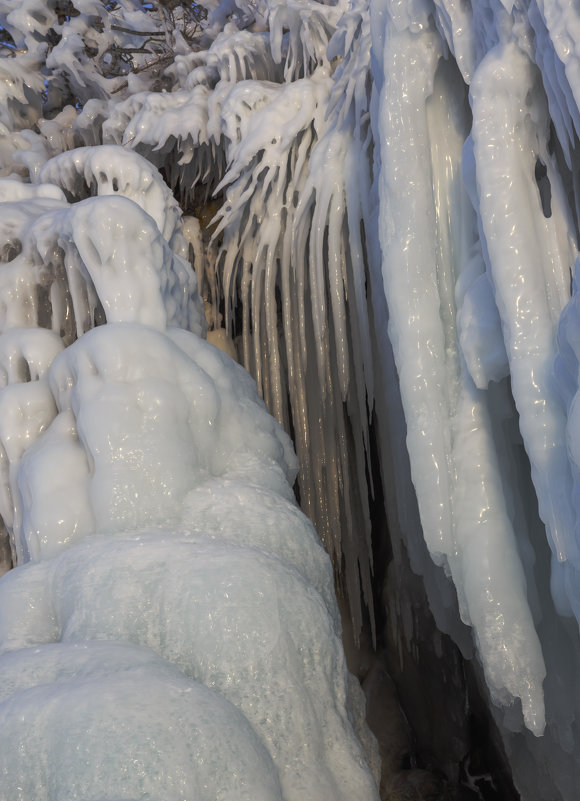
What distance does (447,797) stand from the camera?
372 cm

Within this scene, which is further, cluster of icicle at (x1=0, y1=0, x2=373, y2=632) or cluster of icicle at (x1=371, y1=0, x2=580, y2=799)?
cluster of icicle at (x1=0, y1=0, x2=373, y2=632)

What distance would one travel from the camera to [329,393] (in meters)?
3.75

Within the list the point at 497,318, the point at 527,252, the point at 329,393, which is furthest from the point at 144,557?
the point at 329,393

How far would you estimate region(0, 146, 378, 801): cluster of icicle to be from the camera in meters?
1.64

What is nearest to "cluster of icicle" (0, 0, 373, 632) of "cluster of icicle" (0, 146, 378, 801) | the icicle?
"cluster of icicle" (0, 146, 378, 801)

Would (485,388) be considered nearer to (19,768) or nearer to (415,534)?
(415,534)

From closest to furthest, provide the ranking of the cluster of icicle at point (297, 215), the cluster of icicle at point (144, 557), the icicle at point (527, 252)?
the cluster of icicle at point (144, 557) → the icicle at point (527, 252) → the cluster of icicle at point (297, 215)

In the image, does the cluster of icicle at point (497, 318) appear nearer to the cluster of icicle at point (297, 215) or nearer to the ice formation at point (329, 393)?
the ice formation at point (329, 393)

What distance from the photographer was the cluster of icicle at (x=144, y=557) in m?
1.64

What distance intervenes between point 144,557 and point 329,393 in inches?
66.8

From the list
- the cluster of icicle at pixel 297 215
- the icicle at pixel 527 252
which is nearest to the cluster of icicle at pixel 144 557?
the cluster of icicle at pixel 297 215

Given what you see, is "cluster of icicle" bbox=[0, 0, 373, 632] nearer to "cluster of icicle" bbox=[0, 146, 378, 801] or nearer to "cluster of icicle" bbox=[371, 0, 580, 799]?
"cluster of icicle" bbox=[0, 146, 378, 801]

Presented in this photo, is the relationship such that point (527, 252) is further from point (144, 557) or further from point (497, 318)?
point (144, 557)

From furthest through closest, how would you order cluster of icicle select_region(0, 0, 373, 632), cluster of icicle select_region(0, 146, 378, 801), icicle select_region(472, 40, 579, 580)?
cluster of icicle select_region(0, 0, 373, 632) → icicle select_region(472, 40, 579, 580) → cluster of icicle select_region(0, 146, 378, 801)
